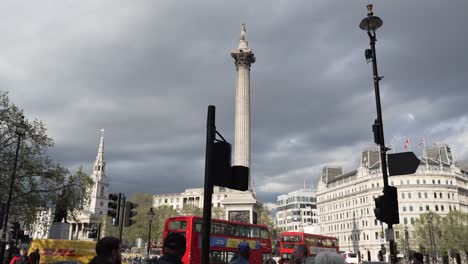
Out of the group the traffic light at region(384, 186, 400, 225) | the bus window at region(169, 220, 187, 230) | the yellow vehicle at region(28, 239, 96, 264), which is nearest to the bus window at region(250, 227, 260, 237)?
the bus window at region(169, 220, 187, 230)

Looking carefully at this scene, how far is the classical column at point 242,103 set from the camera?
186ft

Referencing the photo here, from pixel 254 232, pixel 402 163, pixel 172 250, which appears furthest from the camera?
pixel 254 232

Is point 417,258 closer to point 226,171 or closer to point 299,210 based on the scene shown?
point 226,171

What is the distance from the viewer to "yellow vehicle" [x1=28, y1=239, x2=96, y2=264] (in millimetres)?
28016

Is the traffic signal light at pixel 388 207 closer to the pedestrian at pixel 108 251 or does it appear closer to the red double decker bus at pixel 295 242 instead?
the pedestrian at pixel 108 251

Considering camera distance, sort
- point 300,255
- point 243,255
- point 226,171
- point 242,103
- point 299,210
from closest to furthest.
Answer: point 226,171, point 243,255, point 300,255, point 242,103, point 299,210

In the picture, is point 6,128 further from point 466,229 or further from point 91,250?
point 466,229

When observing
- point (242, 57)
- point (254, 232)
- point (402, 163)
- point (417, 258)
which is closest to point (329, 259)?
point (417, 258)

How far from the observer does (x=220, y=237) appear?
26969mm

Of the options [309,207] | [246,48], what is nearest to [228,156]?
[246,48]

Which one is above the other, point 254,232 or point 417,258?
point 254,232

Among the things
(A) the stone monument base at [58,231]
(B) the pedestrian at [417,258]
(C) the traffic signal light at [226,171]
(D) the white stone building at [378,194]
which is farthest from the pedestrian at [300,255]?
(D) the white stone building at [378,194]

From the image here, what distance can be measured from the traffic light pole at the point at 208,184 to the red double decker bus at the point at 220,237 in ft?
61.0

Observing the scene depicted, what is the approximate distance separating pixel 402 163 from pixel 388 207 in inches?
54.6
